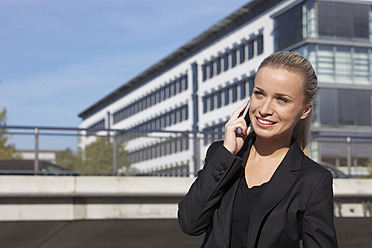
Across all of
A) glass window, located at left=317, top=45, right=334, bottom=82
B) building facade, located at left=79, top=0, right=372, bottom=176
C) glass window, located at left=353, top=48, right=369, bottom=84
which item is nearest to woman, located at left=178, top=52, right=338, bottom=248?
building facade, located at left=79, top=0, right=372, bottom=176

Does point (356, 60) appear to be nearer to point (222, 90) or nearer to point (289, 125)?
point (222, 90)

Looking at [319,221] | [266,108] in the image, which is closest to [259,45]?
[266,108]

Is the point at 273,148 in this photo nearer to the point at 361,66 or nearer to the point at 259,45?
the point at 361,66

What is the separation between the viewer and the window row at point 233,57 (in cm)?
5910

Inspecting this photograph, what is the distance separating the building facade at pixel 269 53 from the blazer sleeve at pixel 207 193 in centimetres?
1551

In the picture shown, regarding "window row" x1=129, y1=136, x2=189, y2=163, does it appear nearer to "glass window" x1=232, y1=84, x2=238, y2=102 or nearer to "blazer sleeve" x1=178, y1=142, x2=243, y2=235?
"blazer sleeve" x1=178, y1=142, x2=243, y2=235

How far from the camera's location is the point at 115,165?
51.6 feet

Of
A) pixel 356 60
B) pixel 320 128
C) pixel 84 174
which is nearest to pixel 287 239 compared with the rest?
pixel 84 174

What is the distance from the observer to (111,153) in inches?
628

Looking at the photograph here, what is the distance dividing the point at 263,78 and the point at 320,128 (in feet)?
150

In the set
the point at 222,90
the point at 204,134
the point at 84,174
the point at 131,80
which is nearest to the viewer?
the point at 84,174

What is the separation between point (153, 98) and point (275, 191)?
82611 millimetres

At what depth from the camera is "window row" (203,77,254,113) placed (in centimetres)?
6025

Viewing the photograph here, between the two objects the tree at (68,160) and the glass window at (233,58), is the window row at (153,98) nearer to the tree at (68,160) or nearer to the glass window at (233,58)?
the glass window at (233,58)
